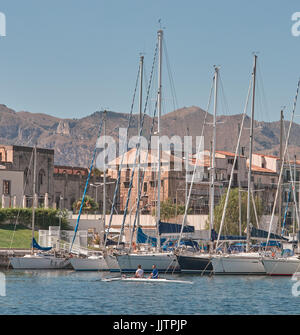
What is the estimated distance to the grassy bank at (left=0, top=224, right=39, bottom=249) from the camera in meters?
72.7

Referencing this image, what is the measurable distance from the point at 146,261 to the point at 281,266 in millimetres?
10327

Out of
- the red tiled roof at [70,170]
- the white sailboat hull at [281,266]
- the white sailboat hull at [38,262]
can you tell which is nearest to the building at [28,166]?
the red tiled roof at [70,170]

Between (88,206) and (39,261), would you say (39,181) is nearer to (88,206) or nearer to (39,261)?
(88,206)

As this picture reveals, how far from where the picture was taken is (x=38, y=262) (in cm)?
6184

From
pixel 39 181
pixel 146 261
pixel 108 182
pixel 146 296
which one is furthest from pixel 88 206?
pixel 146 296

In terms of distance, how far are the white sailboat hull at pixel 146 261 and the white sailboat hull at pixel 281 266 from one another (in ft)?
23.5

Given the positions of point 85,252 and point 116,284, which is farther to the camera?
point 85,252

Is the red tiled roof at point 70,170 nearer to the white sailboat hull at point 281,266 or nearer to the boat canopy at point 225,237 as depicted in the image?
the boat canopy at point 225,237

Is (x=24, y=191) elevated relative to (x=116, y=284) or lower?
elevated

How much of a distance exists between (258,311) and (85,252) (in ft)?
103
